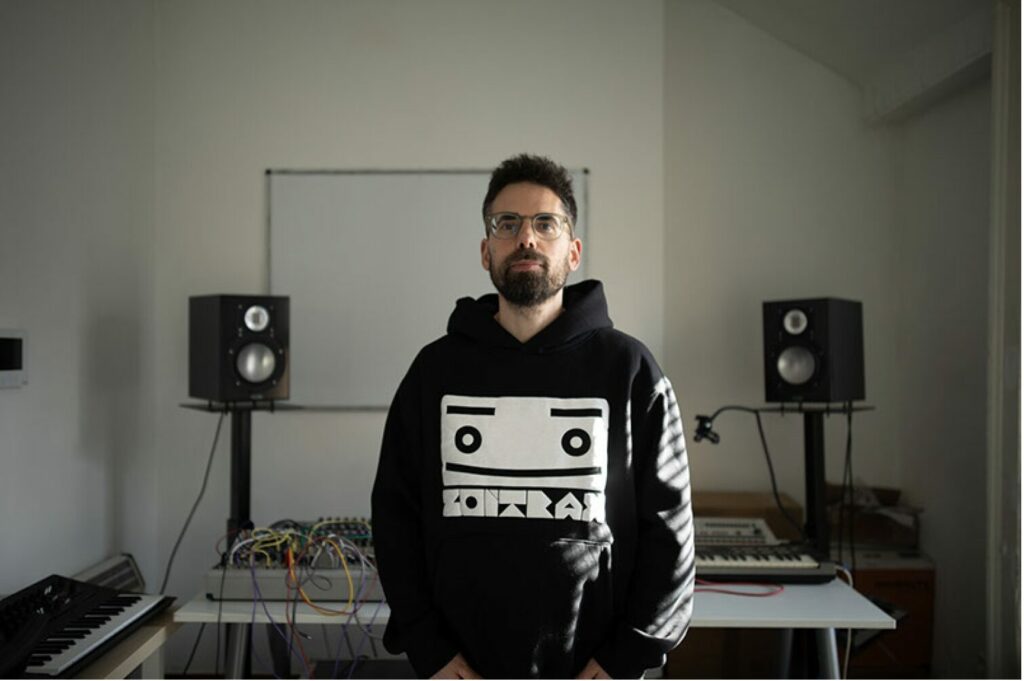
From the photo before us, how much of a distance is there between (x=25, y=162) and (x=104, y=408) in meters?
0.93

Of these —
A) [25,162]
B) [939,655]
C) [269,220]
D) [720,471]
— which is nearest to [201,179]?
[269,220]

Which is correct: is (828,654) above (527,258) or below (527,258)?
below

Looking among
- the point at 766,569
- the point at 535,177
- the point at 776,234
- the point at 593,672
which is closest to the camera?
the point at 593,672

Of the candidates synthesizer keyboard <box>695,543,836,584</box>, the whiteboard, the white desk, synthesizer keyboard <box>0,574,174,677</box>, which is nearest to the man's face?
the white desk

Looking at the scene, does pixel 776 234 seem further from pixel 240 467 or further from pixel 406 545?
pixel 406 545

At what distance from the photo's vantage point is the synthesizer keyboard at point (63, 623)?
69.4 inches

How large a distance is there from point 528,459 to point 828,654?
1.27m

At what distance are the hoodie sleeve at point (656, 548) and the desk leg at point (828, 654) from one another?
2.99 feet

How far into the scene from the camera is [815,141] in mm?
3609

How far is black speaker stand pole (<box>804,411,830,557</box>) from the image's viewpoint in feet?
9.39

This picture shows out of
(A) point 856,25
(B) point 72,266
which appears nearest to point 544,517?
(B) point 72,266

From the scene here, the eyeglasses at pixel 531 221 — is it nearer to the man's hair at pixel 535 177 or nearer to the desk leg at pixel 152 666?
the man's hair at pixel 535 177

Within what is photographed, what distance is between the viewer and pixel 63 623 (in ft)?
6.47

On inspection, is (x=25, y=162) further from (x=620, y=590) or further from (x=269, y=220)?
(x=620, y=590)
